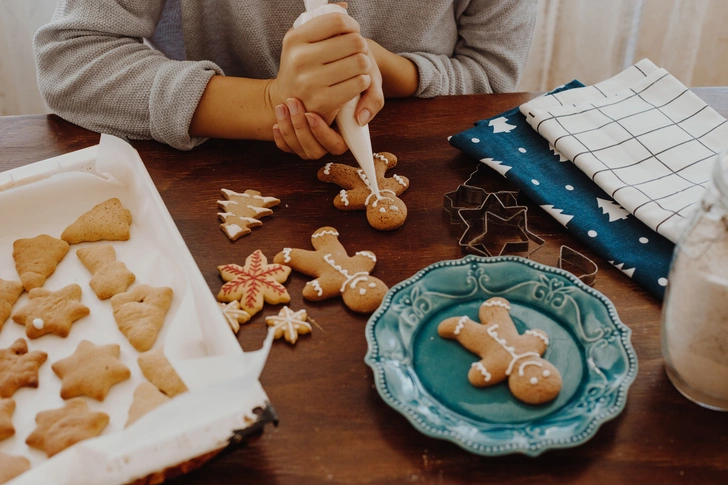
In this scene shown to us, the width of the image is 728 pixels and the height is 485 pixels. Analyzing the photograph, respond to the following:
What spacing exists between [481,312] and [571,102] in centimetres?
47

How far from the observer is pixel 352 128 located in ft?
2.69

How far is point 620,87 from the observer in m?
0.97

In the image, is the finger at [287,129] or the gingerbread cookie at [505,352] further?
the finger at [287,129]

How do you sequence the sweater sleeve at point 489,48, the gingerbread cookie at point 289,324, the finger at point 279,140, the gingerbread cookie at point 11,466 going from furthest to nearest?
the sweater sleeve at point 489,48 < the finger at point 279,140 < the gingerbread cookie at point 289,324 < the gingerbread cookie at point 11,466

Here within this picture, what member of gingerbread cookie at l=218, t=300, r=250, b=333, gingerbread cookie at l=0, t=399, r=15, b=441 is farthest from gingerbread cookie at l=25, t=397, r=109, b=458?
gingerbread cookie at l=218, t=300, r=250, b=333

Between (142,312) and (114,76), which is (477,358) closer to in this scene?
(142,312)

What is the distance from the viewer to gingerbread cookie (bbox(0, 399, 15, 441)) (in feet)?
1.74

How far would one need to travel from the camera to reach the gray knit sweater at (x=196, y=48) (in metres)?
0.90

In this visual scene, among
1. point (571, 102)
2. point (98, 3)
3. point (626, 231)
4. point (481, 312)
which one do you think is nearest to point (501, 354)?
point (481, 312)

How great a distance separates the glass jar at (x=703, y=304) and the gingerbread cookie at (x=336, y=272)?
0.27 metres

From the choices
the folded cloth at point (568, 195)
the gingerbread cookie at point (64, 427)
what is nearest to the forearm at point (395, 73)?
the folded cloth at point (568, 195)

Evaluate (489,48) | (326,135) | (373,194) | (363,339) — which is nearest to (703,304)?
(363,339)

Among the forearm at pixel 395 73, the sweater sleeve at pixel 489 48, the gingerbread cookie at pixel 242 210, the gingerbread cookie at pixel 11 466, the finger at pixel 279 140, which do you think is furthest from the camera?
the sweater sleeve at pixel 489 48

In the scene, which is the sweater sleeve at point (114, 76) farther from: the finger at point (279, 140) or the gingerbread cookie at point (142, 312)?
the gingerbread cookie at point (142, 312)
